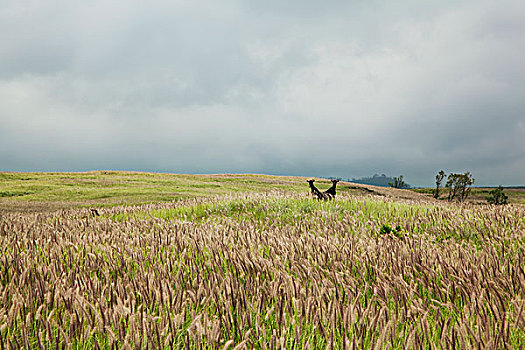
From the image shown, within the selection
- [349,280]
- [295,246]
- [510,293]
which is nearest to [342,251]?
[295,246]

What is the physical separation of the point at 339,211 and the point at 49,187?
28.4m

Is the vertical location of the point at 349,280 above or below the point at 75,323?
above

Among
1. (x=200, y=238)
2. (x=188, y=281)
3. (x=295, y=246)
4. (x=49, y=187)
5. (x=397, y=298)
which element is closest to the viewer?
(x=397, y=298)

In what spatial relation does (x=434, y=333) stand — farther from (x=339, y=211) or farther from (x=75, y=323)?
Result: (x=339, y=211)

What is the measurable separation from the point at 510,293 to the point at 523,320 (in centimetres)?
86

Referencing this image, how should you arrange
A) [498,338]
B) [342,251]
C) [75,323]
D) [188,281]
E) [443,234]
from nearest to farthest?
[498,338] → [75,323] → [188,281] → [342,251] → [443,234]

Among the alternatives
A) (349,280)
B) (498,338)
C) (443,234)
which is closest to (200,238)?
(349,280)

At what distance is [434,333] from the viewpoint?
6.58 feet

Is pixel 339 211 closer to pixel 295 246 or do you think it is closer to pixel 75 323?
pixel 295 246

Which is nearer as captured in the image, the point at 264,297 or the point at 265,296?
the point at 264,297

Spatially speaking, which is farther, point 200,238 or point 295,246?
point 200,238

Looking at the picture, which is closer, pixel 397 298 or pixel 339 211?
pixel 397 298

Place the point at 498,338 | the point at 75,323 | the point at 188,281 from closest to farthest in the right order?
the point at 498,338 → the point at 75,323 → the point at 188,281

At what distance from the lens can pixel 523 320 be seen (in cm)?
197
